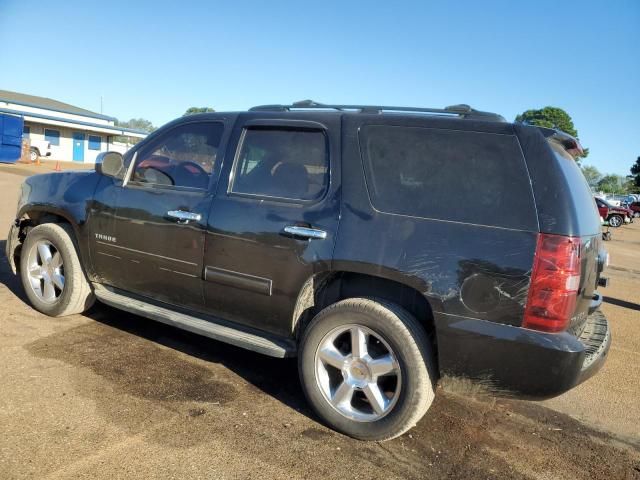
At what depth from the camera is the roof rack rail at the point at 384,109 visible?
300 centimetres

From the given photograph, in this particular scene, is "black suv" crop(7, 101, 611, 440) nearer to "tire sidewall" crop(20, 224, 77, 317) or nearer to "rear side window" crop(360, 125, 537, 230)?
"rear side window" crop(360, 125, 537, 230)

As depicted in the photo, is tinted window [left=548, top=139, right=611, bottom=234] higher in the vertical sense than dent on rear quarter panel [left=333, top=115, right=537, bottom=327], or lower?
higher

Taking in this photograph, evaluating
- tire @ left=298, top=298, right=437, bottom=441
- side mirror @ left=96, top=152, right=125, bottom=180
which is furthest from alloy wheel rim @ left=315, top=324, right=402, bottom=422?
side mirror @ left=96, top=152, right=125, bottom=180

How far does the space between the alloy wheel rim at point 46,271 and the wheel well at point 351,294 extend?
7.83 ft

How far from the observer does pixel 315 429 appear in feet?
10.1

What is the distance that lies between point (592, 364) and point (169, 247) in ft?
9.09

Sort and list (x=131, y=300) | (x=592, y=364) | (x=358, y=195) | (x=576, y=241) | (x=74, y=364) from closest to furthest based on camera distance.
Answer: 1. (x=576, y=241)
2. (x=592, y=364)
3. (x=358, y=195)
4. (x=74, y=364)
5. (x=131, y=300)

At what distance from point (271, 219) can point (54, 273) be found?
238 centimetres

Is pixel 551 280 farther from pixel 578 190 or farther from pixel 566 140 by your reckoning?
pixel 566 140

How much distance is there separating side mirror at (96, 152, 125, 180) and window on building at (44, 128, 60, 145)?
4207 centimetres

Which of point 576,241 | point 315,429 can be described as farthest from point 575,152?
point 315,429

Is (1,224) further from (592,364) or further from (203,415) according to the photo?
(592,364)

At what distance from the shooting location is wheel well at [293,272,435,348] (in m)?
3.03

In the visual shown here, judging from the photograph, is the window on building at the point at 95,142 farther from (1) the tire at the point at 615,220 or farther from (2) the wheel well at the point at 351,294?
(2) the wheel well at the point at 351,294
